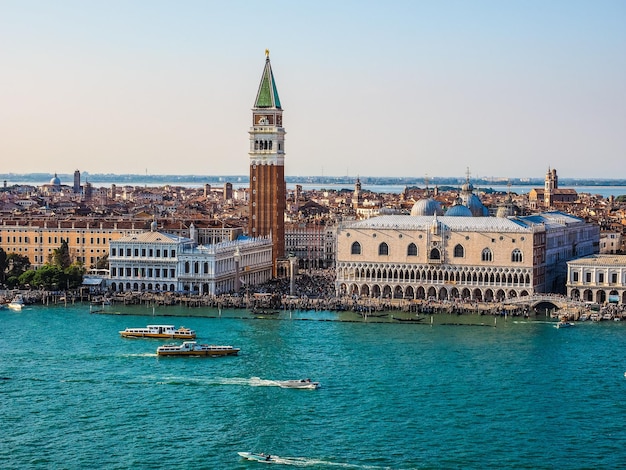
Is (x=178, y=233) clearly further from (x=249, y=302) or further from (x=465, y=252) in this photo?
(x=465, y=252)

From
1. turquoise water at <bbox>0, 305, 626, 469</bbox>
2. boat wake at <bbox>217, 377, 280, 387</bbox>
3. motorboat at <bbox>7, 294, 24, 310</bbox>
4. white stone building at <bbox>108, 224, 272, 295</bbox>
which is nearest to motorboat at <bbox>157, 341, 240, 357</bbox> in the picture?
turquoise water at <bbox>0, 305, 626, 469</bbox>

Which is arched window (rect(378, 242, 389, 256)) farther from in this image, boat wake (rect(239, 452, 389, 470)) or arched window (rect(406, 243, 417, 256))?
boat wake (rect(239, 452, 389, 470))

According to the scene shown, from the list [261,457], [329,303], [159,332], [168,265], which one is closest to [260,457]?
[261,457]

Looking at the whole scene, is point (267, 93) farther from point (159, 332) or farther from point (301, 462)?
point (301, 462)

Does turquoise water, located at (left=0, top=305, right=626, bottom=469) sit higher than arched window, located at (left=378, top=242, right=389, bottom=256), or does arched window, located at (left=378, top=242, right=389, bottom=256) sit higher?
arched window, located at (left=378, top=242, right=389, bottom=256)

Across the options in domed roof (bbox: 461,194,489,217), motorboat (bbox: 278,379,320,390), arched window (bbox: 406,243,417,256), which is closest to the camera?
motorboat (bbox: 278,379,320,390)

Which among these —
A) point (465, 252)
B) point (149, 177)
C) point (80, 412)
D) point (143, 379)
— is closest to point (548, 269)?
point (465, 252)

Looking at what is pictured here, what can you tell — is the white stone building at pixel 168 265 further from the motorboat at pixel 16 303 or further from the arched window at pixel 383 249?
the arched window at pixel 383 249
